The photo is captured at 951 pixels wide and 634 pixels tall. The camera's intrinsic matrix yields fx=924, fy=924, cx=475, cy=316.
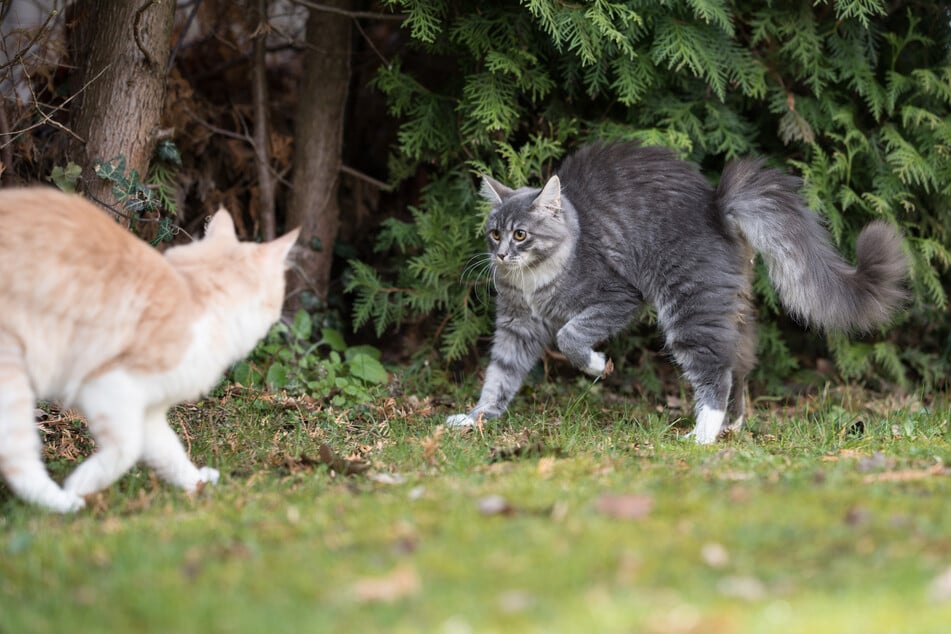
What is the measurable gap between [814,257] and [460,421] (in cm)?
205

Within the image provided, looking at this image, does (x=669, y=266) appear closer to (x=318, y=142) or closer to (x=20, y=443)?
(x=318, y=142)

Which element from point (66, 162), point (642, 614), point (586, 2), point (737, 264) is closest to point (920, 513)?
point (642, 614)

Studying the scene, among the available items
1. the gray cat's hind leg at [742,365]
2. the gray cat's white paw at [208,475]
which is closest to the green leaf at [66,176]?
the gray cat's white paw at [208,475]

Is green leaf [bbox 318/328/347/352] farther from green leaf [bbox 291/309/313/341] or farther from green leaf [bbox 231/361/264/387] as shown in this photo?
green leaf [bbox 231/361/264/387]

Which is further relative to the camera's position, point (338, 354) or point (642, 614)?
point (338, 354)

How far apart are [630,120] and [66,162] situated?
3.27 meters

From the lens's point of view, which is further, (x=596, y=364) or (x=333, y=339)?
(x=333, y=339)

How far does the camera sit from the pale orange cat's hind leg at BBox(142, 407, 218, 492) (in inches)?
137

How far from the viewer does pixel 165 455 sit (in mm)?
3527

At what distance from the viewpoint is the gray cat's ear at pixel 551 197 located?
16.4 feet

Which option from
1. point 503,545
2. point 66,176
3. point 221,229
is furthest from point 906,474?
point 66,176

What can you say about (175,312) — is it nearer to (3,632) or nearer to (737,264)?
(3,632)

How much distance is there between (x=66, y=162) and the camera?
491cm

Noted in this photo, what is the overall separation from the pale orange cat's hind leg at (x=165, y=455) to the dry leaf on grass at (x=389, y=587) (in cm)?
149
